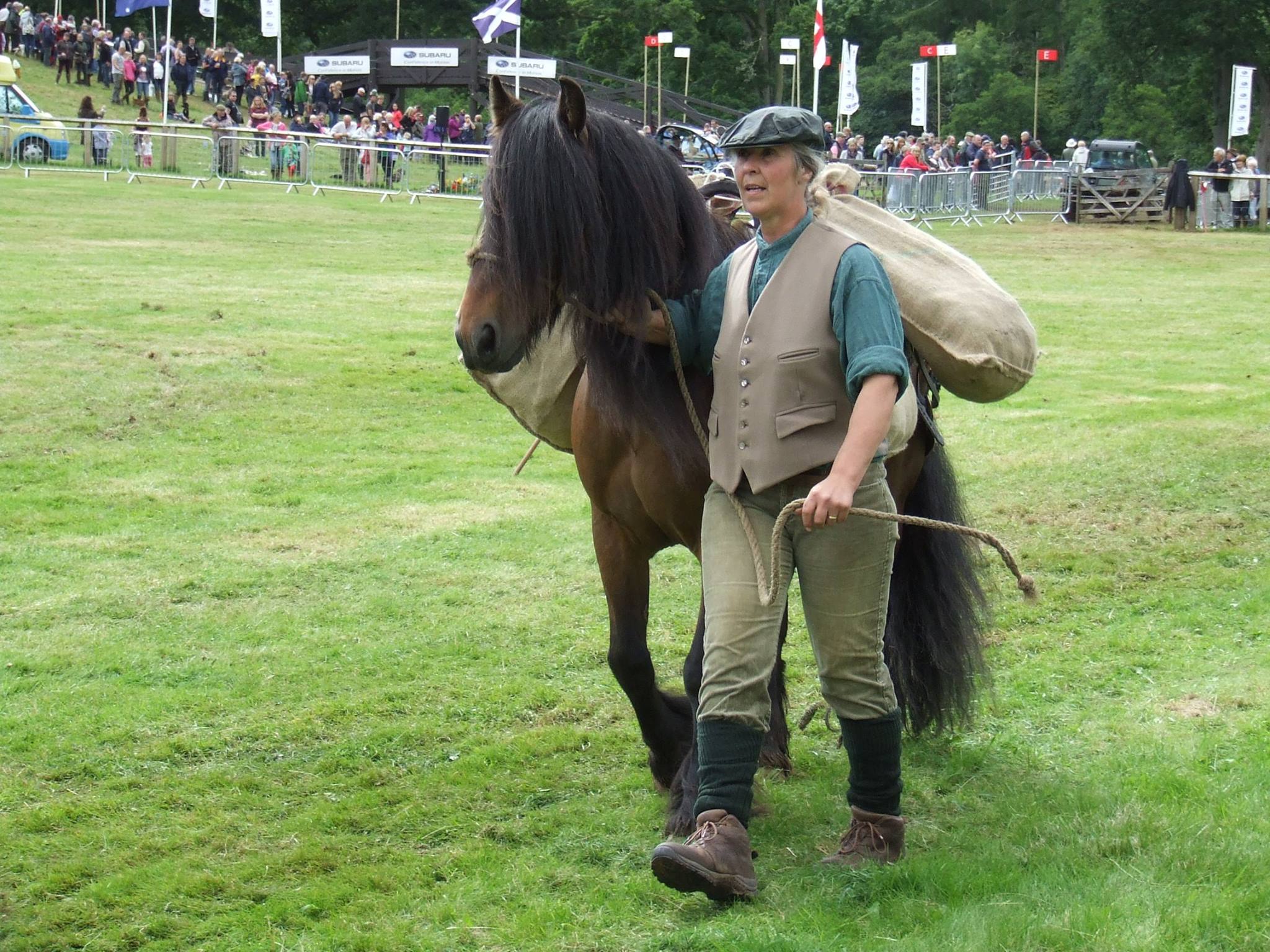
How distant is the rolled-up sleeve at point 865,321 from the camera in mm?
3406

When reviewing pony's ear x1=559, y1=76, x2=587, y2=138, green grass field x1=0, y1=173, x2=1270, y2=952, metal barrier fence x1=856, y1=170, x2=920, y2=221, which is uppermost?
metal barrier fence x1=856, y1=170, x2=920, y2=221

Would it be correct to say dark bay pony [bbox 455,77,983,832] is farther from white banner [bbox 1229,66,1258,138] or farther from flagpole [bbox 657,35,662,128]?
white banner [bbox 1229,66,1258,138]

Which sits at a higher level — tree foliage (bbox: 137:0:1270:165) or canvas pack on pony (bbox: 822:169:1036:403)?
tree foliage (bbox: 137:0:1270:165)

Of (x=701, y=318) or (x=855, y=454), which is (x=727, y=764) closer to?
(x=855, y=454)

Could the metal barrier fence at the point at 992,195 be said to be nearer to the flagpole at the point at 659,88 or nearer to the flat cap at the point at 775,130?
the flagpole at the point at 659,88

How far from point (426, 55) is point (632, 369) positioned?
150ft

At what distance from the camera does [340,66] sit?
47.3 m

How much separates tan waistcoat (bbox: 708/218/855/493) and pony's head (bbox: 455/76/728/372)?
42 cm

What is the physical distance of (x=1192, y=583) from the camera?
711cm

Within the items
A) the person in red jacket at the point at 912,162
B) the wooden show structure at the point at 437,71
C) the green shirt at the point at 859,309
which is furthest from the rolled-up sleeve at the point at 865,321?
the wooden show structure at the point at 437,71

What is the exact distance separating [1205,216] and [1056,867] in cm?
2953

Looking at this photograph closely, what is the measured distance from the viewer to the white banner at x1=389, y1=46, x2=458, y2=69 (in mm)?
47125

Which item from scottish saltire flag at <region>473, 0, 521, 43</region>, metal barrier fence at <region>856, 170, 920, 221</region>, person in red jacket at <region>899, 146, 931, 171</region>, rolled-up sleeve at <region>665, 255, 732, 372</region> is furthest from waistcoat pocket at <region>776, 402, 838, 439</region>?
person in red jacket at <region>899, 146, 931, 171</region>

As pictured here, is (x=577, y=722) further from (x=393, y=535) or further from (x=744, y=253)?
(x=393, y=535)
